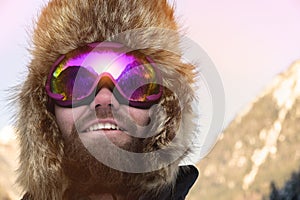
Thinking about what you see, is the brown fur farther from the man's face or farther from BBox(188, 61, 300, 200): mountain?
BBox(188, 61, 300, 200): mountain

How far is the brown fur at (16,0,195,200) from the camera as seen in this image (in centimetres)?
311

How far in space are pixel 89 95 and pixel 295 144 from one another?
5392 cm

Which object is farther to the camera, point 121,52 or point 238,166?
point 238,166

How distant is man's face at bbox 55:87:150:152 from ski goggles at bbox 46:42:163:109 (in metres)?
0.03

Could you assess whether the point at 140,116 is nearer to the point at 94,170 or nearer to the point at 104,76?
the point at 104,76

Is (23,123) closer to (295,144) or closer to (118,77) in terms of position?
(118,77)

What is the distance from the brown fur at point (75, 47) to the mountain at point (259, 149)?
46.2m

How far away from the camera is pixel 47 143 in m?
3.11

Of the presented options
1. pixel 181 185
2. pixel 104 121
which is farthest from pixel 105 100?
pixel 181 185

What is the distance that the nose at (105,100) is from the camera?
9.78 ft

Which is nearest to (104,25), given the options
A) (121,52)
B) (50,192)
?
(121,52)

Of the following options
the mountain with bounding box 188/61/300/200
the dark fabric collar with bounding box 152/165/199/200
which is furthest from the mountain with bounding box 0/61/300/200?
the dark fabric collar with bounding box 152/165/199/200

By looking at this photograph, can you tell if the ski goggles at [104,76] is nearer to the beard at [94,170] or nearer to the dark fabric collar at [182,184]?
the beard at [94,170]

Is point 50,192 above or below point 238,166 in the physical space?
above
